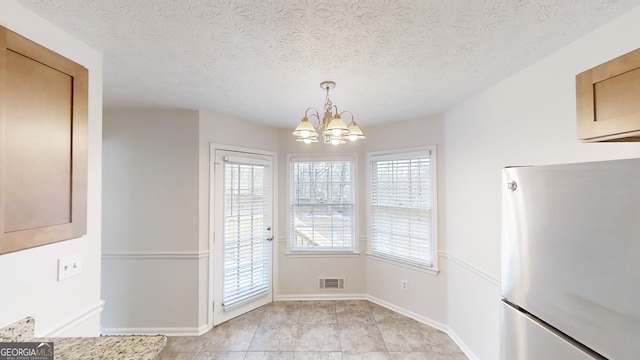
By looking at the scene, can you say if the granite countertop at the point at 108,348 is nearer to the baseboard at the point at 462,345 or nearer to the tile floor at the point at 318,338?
the tile floor at the point at 318,338

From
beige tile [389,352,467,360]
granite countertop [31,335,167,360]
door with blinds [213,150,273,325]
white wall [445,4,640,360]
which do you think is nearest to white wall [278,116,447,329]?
door with blinds [213,150,273,325]

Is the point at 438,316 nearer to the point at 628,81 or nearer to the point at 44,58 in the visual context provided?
the point at 628,81

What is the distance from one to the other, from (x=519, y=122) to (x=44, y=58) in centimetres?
272

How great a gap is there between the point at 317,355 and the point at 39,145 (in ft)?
8.45

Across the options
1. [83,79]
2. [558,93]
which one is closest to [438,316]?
[558,93]

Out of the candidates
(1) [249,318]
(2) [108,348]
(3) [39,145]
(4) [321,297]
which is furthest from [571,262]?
(4) [321,297]

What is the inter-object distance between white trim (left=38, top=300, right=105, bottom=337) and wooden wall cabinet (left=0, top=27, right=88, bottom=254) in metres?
0.53

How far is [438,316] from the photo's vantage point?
10.3 feet

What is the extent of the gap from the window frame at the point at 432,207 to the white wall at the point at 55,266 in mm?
2945

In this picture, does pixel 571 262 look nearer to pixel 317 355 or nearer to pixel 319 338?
pixel 317 355

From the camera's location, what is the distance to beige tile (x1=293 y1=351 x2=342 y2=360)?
2.57m

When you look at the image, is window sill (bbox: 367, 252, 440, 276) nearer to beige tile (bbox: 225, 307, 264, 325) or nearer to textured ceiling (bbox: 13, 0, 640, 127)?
beige tile (bbox: 225, 307, 264, 325)

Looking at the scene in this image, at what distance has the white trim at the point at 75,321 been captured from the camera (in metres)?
1.41

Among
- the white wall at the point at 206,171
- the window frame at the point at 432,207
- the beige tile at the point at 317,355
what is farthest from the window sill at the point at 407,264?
the white wall at the point at 206,171
